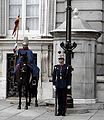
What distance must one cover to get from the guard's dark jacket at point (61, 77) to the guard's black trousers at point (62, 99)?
0.16 meters

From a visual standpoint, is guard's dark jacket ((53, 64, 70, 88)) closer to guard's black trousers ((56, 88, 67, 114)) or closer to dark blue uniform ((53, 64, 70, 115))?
dark blue uniform ((53, 64, 70, 115))

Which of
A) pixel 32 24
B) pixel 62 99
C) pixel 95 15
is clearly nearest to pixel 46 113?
pixel 62 99

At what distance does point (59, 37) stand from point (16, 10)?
10.3ft

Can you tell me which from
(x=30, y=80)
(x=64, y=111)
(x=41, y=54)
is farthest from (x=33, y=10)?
(x=64, y=111)

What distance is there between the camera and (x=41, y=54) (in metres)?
17.0

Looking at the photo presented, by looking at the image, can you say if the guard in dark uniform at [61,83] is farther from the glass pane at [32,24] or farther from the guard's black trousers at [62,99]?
the glass pane at [32,24]

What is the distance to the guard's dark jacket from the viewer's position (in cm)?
1236

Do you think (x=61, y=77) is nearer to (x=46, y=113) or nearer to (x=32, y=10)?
(x=46, y=113)

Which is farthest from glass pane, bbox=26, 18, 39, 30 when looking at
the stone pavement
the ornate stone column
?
the stone pavement

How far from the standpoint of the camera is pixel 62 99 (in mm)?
12516

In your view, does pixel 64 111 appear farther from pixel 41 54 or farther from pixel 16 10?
pixel 16 10

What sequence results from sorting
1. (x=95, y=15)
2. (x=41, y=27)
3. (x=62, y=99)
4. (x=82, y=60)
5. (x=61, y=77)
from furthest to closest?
(x=41, y=27) < (x=95, y=15) < (x=82, y=60) < (x=62, y=99) < (x=61, y=77)

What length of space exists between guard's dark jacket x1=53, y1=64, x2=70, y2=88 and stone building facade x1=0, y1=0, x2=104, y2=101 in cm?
378

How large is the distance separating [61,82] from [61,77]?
145 mm
